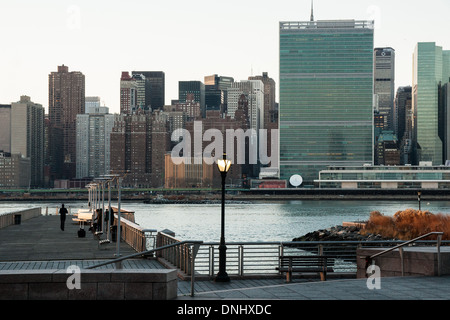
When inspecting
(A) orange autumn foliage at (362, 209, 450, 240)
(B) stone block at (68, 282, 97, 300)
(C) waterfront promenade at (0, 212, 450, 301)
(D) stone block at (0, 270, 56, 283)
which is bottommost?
(A) orange autumn foliage at (362, 209, 450, 240)

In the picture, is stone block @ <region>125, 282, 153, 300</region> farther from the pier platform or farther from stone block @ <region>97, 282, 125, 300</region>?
the pier platform

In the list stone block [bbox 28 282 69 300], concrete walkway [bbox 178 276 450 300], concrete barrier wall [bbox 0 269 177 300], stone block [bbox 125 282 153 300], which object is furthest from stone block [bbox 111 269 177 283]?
stone block [bbox 28 282 69 300]

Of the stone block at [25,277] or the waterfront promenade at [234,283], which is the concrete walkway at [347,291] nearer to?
the waterfront promenade at [234,283]

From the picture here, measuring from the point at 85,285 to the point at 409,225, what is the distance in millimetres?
40083

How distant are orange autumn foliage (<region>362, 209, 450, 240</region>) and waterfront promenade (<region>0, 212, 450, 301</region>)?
2132cm

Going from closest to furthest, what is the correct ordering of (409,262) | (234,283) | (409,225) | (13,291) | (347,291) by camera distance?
1. (13,291)
2. (347,291)
3. (409,262)
4. (234,283)
5. (409,225)

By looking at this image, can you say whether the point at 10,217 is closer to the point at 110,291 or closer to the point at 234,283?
the point at 234,283

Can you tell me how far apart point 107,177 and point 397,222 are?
91.3ft

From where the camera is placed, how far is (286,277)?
22156 mm

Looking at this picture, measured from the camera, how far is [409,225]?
167 feet

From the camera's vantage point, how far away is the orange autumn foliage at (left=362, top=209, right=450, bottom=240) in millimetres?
45934

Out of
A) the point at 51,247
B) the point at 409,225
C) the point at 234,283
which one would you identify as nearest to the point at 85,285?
the point at 234,283
